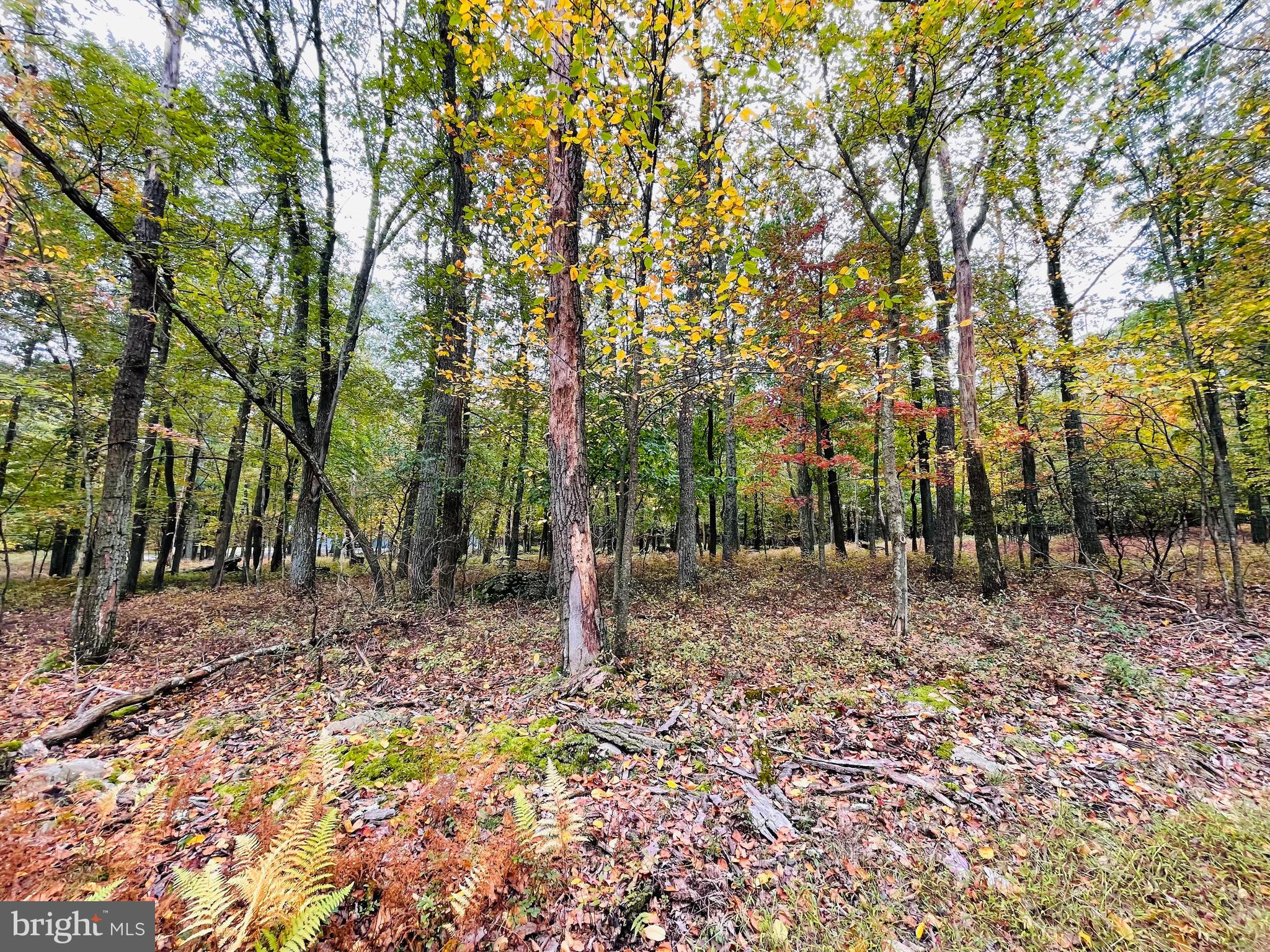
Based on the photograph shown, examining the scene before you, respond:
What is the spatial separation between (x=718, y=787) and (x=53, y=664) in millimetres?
9709

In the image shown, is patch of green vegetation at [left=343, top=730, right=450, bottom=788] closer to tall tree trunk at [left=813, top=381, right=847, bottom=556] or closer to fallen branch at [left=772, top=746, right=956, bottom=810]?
fallen branch at [left=772, top=746, right=956, bottom=810]

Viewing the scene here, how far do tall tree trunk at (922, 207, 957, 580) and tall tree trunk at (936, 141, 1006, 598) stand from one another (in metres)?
→ 1.00

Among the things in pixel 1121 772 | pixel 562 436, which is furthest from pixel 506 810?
pixel 1121 772

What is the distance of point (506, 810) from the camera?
→ 9.77 ft

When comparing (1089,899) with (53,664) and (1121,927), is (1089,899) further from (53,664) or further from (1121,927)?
(53,664)

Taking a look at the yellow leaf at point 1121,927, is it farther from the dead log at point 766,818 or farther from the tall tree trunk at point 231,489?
the tall tree trunk at point 231,489

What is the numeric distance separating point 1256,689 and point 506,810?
792cm

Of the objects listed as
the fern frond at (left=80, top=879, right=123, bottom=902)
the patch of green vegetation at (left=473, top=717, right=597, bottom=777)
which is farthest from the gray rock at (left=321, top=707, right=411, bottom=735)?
the fern frond at (left=80, top=879, right=123, bottom=902)

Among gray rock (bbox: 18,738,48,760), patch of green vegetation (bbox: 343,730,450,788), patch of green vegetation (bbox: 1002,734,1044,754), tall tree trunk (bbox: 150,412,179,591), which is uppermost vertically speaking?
tall tree trunk (bbox: 150,412,179,591)

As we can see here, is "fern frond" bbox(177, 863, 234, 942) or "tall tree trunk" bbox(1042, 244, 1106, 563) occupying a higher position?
"tall tree trunk" bbox(1042, 244, 1106, 563)

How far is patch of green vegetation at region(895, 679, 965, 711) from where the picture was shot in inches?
183

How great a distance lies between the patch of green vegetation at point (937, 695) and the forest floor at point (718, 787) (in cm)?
4

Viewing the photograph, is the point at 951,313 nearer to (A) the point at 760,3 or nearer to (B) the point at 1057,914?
(A) the point at 760,3

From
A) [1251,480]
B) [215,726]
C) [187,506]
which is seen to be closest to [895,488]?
[215,726]
